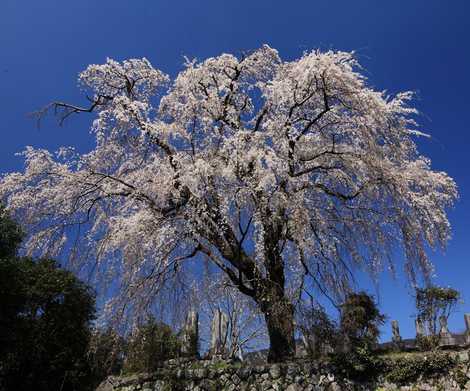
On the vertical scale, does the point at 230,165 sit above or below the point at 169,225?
above

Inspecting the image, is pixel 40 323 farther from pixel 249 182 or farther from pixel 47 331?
pixel 249 182

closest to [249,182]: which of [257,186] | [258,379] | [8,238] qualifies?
[257,186]

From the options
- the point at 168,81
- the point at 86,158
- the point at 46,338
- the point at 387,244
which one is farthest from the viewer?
the point at 46,338

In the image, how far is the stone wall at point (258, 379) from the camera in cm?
785

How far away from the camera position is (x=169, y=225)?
8.62 meters

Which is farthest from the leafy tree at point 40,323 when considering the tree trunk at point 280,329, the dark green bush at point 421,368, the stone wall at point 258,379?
the dark green bush at point 421,368

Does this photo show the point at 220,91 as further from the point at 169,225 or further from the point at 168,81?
the point at 169,225

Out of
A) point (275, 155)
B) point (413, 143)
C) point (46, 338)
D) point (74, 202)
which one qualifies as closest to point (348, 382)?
point (275, 155)

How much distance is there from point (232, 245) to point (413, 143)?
462 cm

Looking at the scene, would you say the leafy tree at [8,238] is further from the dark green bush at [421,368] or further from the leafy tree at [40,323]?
the dark green bush at [421,368]

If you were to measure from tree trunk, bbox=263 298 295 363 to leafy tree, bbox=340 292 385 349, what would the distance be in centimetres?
126

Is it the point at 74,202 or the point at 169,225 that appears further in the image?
the point at 74,202

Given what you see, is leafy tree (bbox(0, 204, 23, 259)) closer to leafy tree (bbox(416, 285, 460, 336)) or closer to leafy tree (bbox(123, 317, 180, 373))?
leafy tree (bbox(123, 317, 180, 373))

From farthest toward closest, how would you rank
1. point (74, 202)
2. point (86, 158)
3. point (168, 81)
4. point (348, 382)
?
point (168, 81) → point (86, 158) → point (74, 202) → point (348, 382)
